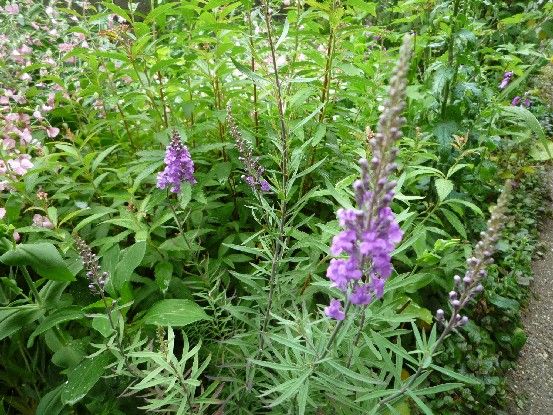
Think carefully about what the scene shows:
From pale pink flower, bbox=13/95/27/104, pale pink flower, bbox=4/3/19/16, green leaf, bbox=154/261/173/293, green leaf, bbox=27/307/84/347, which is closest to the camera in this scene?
green leaf, bbox=27/307/84/347

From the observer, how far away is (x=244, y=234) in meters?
2.94

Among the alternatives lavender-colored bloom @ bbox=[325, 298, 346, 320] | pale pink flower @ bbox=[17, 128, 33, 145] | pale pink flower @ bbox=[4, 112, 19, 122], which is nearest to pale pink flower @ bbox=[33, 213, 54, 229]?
pale pink flower @ bbox=[17, 128, 33, 145]

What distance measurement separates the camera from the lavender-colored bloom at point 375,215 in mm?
1239

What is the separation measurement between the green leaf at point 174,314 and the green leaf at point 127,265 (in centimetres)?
21

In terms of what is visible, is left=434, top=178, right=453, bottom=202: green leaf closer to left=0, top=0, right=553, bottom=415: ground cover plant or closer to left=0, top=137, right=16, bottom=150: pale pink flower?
left=0, top=0, right=553, bottom=415: ground cover plant

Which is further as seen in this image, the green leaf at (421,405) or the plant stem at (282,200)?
the plant stem at (282,200)

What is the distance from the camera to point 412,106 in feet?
13.1

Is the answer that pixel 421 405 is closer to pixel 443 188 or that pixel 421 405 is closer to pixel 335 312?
pixel 335 312

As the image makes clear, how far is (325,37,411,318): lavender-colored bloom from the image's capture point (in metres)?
1.24

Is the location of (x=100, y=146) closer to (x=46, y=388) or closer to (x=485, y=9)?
(x=46, y=388)

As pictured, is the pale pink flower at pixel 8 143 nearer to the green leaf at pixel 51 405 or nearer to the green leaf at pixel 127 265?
the green leaf at pixel 127 265

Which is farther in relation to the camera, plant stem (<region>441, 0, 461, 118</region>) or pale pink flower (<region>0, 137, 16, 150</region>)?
plant stem (<region>441, 0, 461, 118</region>)

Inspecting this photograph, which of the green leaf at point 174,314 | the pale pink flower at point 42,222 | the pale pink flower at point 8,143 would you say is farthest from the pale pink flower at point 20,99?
the green leaf at point 174,314

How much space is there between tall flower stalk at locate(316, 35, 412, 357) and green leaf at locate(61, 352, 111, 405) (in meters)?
1.33
